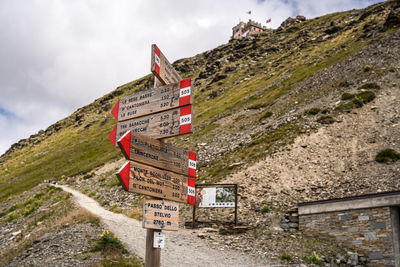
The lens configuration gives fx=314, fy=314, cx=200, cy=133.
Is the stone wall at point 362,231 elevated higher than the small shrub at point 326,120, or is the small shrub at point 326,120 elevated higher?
the small shrub at point 326,120

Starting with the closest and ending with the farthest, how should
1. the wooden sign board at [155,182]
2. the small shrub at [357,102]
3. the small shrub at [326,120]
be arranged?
1. the wooden sign board at [155,182]
2. the small shrub at [326,120]
3. the small shrub at [357,102]

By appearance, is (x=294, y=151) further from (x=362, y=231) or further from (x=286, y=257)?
(x=286, y=257)

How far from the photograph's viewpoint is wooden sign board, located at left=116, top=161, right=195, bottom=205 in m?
6.03

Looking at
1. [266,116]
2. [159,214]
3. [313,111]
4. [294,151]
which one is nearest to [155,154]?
[159,214]

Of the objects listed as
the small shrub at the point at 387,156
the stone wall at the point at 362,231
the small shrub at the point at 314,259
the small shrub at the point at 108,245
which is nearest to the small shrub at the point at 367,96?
the small shrub at the point at 387,156

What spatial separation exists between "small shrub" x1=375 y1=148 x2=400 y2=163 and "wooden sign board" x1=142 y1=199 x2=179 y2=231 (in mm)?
18309

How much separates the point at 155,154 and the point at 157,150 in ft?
0.39

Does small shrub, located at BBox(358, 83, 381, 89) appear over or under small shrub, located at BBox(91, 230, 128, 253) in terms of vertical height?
over

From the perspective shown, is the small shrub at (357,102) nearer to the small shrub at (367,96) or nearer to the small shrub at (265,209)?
the small shrub at (367,96)

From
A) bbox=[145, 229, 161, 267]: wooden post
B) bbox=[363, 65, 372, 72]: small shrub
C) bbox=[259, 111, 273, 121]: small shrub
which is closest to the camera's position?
bbox=[145, 229, 161, 267]: wooden post

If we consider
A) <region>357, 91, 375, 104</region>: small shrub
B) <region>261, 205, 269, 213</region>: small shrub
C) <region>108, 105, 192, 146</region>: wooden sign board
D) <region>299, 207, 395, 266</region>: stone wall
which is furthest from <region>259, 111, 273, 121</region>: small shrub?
<region>108, 105, 192, 146</region>: wooden sign board

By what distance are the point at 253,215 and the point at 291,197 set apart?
2.74 m

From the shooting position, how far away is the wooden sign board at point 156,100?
7047mm

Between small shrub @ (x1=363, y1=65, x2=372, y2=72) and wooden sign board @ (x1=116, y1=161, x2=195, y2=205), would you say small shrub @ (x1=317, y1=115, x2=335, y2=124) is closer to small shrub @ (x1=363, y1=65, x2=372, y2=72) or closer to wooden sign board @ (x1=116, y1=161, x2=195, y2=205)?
small shrub @ (x1=363, y1=65, x2=372, y2=72)
